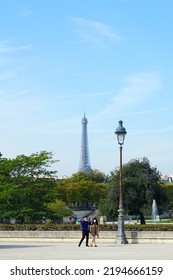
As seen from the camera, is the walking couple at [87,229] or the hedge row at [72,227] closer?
the walking couple at [87,229]

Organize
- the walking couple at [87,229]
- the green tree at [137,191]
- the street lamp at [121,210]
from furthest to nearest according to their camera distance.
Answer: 1. the green tree at [137,191]
2. the street lamp at [121,210]
3. the walking couple at [87,229]

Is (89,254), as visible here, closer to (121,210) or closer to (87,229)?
(87,229)

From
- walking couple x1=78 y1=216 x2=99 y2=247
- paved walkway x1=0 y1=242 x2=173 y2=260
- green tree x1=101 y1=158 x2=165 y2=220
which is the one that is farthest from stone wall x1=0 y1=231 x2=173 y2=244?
green tree x1=101 y1=158 x2=165 y2=220

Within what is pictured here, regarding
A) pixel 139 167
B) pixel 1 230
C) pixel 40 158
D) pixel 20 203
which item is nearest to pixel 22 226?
pixel 1 230

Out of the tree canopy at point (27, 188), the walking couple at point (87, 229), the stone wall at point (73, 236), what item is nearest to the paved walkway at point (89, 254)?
the walking couple at point (87, 229)

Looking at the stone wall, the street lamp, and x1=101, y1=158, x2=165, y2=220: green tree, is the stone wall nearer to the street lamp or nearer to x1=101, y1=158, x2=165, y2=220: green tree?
the street lamp

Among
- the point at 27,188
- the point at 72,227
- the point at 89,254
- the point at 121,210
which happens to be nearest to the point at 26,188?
the point at 27,188

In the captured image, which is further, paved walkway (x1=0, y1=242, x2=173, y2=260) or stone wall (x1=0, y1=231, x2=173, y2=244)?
stone wall (x1=0, y1=231, x2=173, y2=244)

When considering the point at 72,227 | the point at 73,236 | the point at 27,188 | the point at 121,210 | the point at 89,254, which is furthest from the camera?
the point at 27,188

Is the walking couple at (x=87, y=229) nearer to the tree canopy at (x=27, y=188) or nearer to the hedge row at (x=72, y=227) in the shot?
the hedge row at (x=72, y=227)

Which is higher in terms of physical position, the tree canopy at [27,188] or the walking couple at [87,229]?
the tree canopy at [27,188]

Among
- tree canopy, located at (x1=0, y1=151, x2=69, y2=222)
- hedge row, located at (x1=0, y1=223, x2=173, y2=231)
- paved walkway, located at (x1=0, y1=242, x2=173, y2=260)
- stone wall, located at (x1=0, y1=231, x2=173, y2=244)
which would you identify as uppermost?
tree canopy, located at (x1=0, y1=151, x2=69, y2=222)
